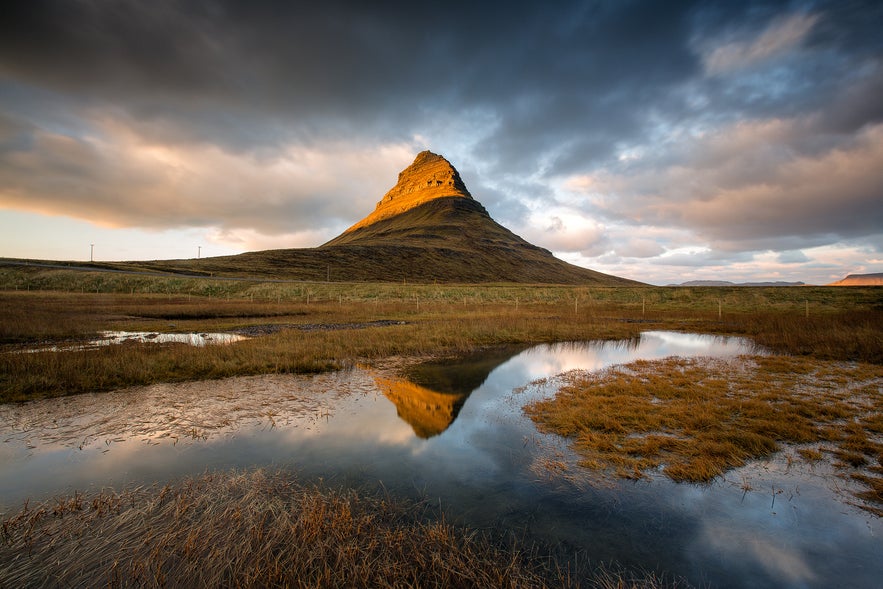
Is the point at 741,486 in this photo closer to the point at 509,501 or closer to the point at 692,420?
the point at 692,420

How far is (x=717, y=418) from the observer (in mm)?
10242

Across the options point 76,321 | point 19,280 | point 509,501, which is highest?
point 19,280

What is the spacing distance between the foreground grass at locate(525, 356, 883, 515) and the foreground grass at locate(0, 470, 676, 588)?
13.4 ft

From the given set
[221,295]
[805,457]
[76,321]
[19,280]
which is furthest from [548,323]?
[19,280]

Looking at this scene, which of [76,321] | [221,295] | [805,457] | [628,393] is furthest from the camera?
[221,295]

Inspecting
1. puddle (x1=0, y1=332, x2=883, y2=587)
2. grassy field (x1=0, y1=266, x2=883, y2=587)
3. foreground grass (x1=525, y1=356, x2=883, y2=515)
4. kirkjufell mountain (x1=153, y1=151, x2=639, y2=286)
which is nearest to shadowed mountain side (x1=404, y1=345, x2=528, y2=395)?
puddle (x1=0, y1=332, x2=883, y2=587)

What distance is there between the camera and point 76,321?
993 inches

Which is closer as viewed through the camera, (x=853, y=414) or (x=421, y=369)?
(x=853, y=414)

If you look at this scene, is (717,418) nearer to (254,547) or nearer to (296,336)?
(254,547)

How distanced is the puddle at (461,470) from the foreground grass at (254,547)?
0.75 m

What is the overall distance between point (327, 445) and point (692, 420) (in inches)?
386

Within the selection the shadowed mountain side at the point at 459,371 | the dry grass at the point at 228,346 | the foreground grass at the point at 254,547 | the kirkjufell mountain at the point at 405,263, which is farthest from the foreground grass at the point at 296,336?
the kirkjufell mountain at the point at 405,263

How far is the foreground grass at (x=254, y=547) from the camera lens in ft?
14.9

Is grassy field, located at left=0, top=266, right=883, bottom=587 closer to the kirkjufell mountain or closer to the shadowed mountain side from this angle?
the shadowed mountain side
